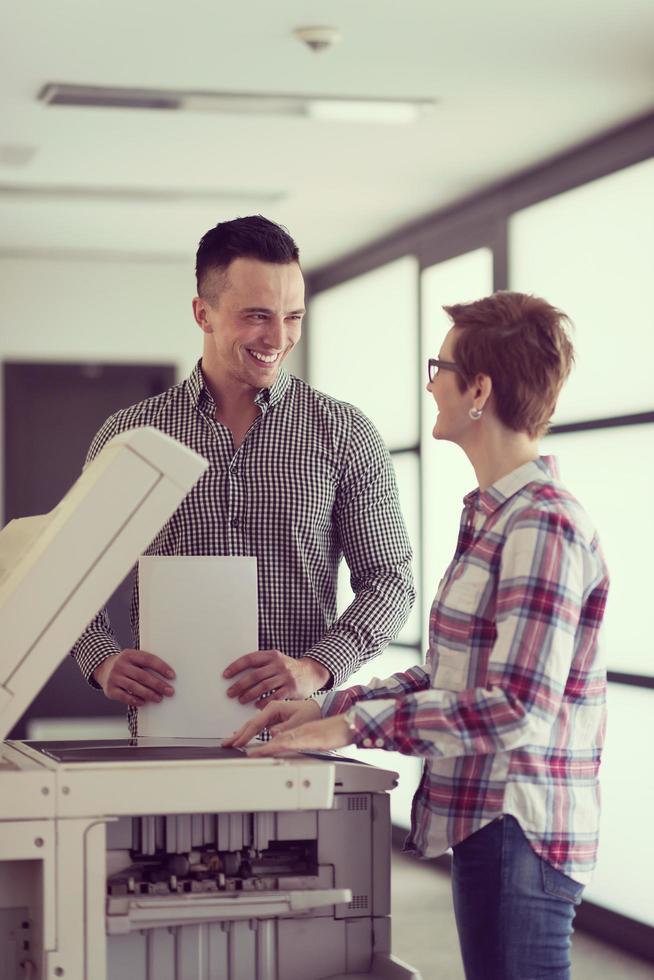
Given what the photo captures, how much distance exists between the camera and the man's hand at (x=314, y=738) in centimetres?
154

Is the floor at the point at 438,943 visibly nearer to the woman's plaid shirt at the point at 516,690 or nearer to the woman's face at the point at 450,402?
the woman's plaid shirt at the point at 516,690

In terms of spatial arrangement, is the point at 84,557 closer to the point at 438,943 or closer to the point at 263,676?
the point at 263,676

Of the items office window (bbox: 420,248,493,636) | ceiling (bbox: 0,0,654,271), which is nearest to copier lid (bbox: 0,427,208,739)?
ceiling (bbox: 0,0,654,271)

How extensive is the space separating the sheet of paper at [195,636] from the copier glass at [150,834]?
20 centimetres

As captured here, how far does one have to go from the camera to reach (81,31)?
139 inches

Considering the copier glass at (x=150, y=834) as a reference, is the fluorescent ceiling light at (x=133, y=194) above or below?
above

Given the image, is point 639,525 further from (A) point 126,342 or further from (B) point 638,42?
(A) point 126,342

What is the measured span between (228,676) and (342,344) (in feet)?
16.0

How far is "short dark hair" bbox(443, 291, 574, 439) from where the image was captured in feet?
5.36

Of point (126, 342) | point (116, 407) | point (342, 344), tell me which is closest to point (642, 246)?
point (342, 344)

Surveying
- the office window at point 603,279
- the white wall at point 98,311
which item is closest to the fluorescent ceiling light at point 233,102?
the office window at point 603,279

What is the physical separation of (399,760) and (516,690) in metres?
4.46

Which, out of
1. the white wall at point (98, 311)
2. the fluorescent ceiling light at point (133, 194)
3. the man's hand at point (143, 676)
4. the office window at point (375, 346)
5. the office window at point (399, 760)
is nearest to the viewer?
the man's hand at point (143, 676)

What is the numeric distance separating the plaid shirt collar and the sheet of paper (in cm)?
44
